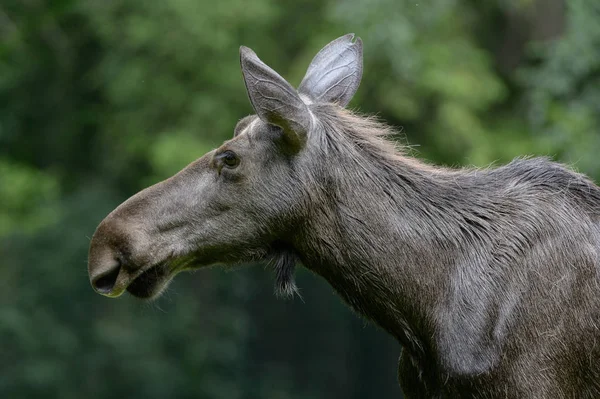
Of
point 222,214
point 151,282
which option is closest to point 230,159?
point 222,214

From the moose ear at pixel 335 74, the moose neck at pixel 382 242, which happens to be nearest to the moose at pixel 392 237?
the moose neck at pixel 382 242

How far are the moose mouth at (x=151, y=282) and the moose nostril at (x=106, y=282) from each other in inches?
4.1

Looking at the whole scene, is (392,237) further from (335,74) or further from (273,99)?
(335,74)

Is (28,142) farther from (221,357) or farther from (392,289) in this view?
(392,289)

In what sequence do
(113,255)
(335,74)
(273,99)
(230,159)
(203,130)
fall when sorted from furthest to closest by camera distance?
1. (203,130)
2. (335,74)
3. (230,159)
4. (113,255)
5. (273,99)

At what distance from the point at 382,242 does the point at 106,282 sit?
1.29m

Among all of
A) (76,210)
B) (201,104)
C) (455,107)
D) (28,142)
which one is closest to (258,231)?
Result: (76,210)

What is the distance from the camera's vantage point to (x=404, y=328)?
5125 millimetres

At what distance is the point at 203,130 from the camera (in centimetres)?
1839

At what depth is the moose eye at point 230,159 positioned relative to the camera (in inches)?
203

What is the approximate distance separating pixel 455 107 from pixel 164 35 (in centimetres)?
510

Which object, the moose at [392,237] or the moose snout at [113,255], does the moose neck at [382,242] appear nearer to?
the moose at [392,237]

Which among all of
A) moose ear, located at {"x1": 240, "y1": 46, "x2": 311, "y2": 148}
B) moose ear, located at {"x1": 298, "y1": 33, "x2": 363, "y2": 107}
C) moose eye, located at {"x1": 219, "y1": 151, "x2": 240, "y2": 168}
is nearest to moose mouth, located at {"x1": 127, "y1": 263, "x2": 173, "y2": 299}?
moose eye, located at {"x1": 219, "y1": 151, "x2": 240, "y2": 168}

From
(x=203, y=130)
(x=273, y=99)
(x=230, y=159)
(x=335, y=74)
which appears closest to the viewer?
(x=273, y=99)
